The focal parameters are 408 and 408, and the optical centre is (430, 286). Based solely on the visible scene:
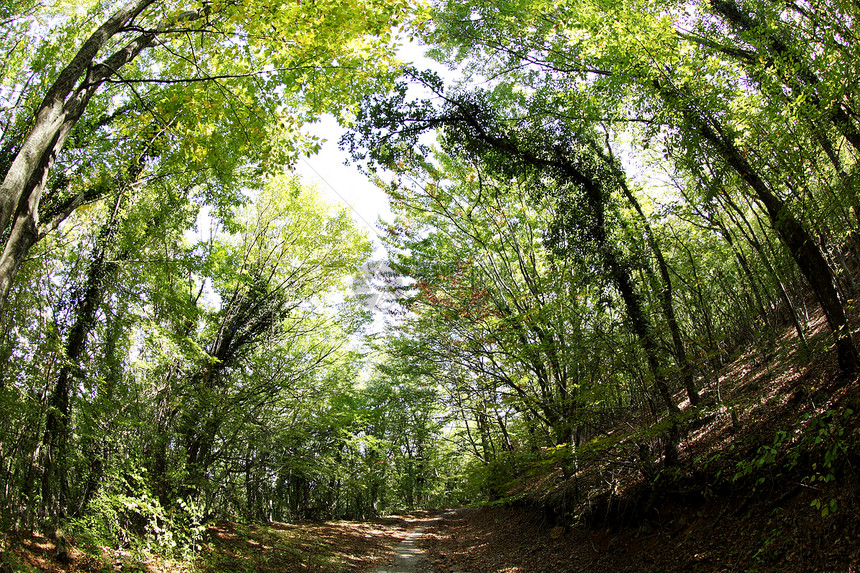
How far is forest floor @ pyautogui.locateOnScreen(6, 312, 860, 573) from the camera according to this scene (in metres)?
3.59

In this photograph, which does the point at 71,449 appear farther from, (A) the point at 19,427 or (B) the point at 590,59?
(B) the point at 590,59

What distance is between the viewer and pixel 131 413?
583 cm

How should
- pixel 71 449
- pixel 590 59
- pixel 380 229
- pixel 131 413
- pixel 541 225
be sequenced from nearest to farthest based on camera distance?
pixel 71 449
pixel 131 413
pixel 590 59
pixel 541 225
pixel 380 229

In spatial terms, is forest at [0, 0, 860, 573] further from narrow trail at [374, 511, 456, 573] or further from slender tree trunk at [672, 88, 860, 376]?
narrow trail at [374, 511, 456, 573]

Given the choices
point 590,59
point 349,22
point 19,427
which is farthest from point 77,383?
point 590,59

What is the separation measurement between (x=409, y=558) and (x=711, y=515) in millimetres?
6178

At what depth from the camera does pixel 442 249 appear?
10469 mm

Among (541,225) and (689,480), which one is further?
(541,225)

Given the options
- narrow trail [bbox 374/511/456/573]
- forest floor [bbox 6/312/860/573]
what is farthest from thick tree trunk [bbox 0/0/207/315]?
narrow trail [bbox 374/511/456/573]

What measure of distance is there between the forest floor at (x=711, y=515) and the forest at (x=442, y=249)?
0.05 metres

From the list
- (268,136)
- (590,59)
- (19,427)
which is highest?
Answer: (590,59)

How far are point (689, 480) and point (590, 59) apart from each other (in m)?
6.11

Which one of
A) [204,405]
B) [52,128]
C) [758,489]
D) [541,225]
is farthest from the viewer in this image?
[541,225]

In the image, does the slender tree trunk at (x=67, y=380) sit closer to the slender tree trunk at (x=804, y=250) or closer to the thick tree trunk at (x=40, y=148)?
the thick tree trunk at (x=40, y=148)
